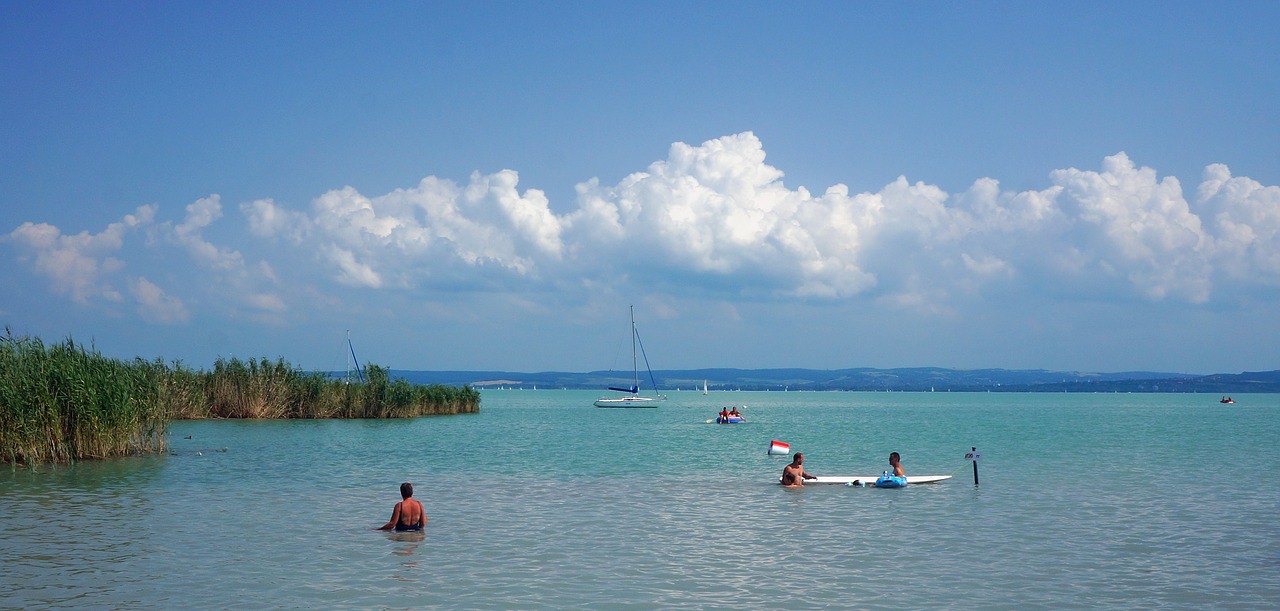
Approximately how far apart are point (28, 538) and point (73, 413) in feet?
45.5

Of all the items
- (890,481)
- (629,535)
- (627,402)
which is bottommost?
(629,535)

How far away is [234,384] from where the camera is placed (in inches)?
2486

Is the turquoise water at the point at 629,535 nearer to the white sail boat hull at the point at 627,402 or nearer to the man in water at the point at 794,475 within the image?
the man in water at the point at 794,475

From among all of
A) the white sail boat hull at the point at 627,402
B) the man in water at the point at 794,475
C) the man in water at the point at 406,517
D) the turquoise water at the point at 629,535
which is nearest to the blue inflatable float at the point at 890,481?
the turquoise water at the point at 629,535

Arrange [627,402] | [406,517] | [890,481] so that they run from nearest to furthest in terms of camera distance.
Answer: [406,517] → [890,481] → [627,402]

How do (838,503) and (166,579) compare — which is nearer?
(166,579)

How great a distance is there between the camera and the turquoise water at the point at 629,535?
16.0 m

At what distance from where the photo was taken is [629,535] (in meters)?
21.7

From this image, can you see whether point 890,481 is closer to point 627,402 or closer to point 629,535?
point 629,535

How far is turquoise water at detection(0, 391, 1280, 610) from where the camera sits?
15953mm

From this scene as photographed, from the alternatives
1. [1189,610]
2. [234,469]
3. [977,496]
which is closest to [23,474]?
[234,469]

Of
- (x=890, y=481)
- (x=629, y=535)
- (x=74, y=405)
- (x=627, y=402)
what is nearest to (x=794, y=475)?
(x=890, y=481)

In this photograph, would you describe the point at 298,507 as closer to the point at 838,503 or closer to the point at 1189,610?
the point at 838,503

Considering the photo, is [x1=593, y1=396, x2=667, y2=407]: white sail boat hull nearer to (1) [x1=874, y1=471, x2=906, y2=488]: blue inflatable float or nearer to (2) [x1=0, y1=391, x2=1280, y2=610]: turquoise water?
(2) [x1=0, y1=391, x2=1280, y2=610]: turquoise water
